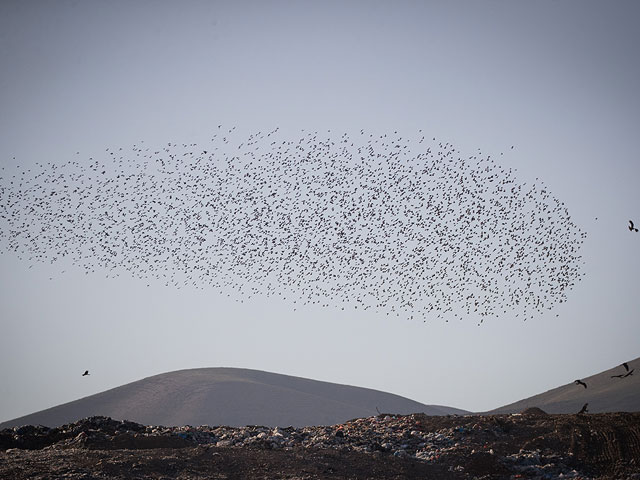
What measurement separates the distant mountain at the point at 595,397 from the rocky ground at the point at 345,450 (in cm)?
4385

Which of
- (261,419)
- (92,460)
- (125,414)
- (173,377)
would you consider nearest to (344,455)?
(92,460)

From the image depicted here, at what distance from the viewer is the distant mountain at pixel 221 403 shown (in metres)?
69.8

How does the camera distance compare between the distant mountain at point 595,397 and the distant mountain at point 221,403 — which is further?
the distant mountain at point 221,403

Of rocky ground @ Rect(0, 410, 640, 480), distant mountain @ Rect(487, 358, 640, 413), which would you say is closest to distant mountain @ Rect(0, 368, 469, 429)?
distant mountain @ Rect(487, 358, 640, 413)

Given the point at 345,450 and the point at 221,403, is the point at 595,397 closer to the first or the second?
the point at 221,403

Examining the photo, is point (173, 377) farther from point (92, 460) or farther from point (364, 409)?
point (92, 460)

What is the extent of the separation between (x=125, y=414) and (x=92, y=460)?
207 ft

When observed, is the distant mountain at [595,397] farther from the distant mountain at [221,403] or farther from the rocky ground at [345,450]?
the rocky ground at [345,450]

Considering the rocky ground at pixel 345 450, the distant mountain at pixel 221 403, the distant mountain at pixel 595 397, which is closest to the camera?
the rocky ground at pixel 345 450

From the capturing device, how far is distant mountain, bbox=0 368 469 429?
6981 cm

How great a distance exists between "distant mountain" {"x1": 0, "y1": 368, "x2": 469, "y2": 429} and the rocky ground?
167ft

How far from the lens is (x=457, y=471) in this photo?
594 inches

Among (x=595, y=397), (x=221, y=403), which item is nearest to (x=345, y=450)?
(x=595, y=397)

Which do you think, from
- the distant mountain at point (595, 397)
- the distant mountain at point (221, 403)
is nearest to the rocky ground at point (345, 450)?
the distant mountain at point (595, 397)
